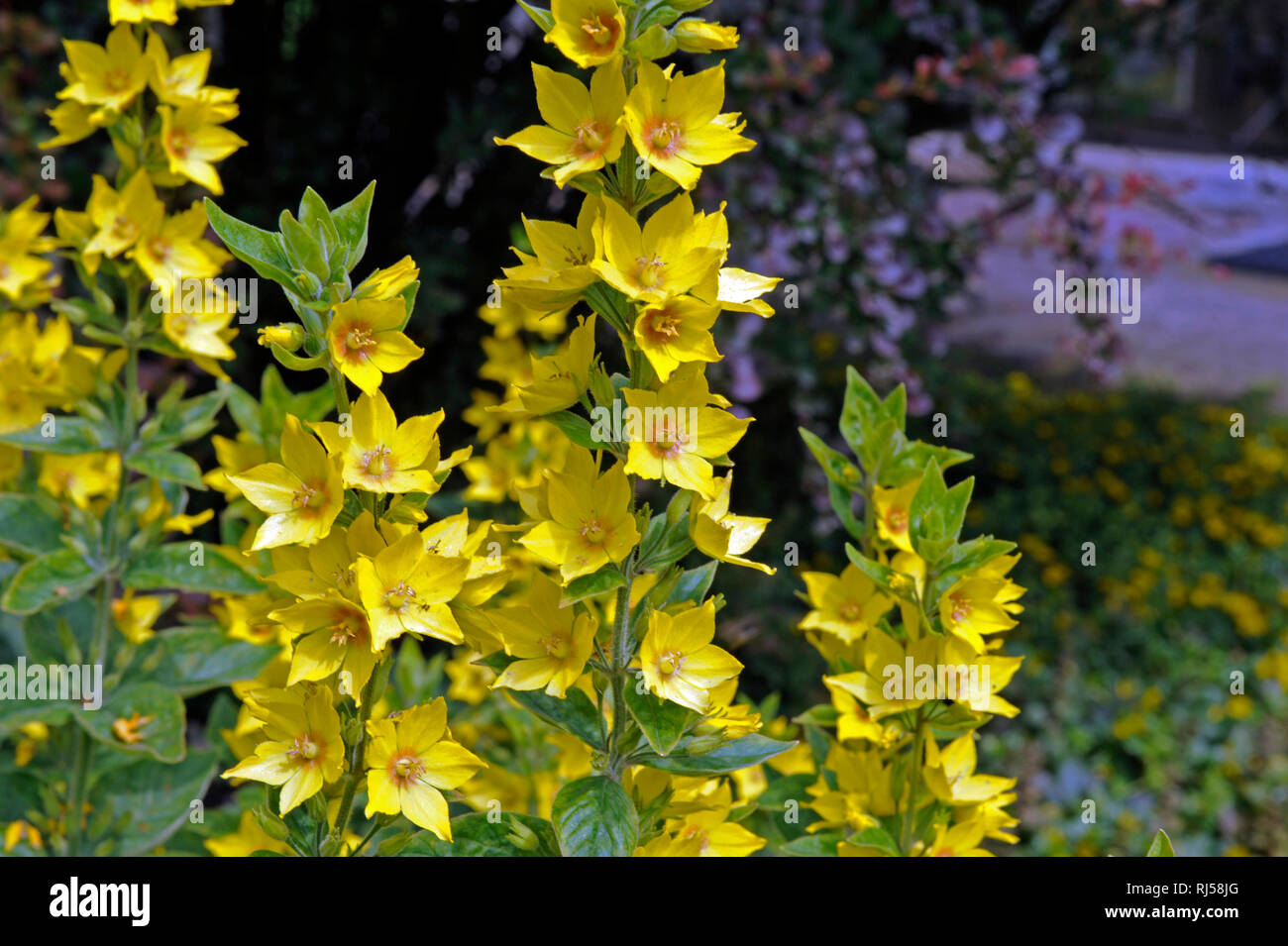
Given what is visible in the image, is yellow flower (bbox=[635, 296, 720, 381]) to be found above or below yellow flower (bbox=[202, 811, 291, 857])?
above

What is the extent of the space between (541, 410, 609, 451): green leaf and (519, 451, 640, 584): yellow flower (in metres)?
0.02

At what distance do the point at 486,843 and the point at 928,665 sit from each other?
0.41 m

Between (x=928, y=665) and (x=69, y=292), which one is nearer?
(x=928, y=665)

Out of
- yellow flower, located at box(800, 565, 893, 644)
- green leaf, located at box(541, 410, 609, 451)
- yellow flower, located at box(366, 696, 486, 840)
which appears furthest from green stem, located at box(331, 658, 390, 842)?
yellow flower, located at box(800, 565, 893, 644)

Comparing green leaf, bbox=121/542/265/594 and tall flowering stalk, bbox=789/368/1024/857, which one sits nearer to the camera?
tall flowering stalk, bbox=789/368/1024/857

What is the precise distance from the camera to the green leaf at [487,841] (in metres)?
0.89

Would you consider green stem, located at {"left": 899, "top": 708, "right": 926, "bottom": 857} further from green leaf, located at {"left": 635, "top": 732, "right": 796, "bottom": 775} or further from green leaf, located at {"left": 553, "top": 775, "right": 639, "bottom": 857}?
green leaf, located at {"left": 553, "top": 775, "right": 639, "bottom": 857}

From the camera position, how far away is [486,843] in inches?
35.4

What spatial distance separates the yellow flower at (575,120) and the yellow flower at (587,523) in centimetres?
22

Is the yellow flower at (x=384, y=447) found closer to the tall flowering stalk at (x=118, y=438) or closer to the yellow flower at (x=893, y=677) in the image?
the yellow flower at (x=893, y=677)

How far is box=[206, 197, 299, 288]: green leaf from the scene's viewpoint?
0.84 m

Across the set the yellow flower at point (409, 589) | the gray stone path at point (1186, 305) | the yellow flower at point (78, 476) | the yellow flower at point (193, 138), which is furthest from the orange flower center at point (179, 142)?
the gray stone path at point (1186, 305)
